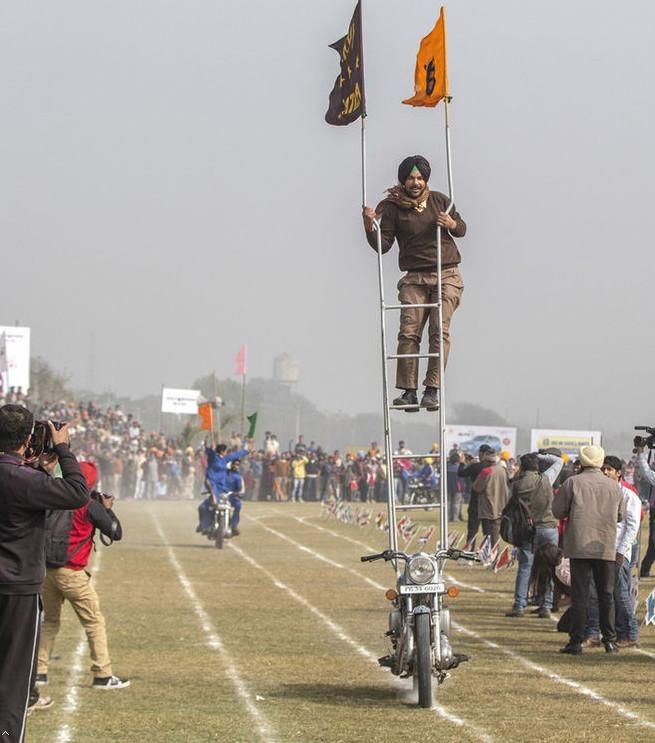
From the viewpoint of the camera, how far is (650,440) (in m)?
14.7

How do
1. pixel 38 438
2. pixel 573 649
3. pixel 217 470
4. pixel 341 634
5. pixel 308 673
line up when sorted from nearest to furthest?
pixel 38 438 → pixel 308 673 → pixel 573 649 → pixel 341 634 → pixel 217 470

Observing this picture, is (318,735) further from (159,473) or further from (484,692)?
(159,473)

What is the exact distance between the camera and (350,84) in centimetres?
1305

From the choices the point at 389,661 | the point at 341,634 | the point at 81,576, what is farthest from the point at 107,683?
the point at 341,634

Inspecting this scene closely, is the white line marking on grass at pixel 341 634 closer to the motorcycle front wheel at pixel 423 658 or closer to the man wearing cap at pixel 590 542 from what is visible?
the motorcycle front wheel at pixel 423 658

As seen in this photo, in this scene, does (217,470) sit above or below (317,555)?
above

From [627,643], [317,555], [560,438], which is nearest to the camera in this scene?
[627,643]

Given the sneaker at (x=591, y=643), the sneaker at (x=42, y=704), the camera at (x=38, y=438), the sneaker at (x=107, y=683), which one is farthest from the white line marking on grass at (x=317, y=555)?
the camera at (x=38, y=438)

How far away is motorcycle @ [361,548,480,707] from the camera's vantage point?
12.0 metres

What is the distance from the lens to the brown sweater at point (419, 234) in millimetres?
12328

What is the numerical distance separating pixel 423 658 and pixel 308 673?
8.34 ft

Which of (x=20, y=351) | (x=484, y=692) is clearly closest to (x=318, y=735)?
(x=484, y=692)

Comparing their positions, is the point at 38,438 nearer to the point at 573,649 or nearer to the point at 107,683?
the point at 107,683

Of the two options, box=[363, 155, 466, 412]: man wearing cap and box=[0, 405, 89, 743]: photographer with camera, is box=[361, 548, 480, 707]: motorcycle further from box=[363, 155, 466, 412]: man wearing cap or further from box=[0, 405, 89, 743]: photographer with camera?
box=[0, 405, 89, 743]: photographer with camera
